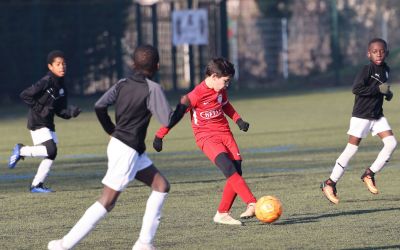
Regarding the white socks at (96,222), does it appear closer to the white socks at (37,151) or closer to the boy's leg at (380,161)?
the boy's leg at (380,161)

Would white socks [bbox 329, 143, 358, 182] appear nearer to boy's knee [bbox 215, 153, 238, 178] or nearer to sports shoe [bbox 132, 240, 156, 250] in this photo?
boy's knee [bbox 215, 153, 238, 178]

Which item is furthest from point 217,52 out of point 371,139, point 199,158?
point 199,158

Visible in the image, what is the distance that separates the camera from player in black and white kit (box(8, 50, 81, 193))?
15.3 meters

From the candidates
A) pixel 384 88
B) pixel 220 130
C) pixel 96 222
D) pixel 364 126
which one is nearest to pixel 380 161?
pixel 364 126

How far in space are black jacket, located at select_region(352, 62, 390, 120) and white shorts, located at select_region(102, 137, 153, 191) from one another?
4735 millimetres

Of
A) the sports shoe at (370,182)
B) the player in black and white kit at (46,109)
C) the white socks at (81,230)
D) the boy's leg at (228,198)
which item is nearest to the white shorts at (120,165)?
the white socks at (81,230)

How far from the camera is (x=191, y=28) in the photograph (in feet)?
130

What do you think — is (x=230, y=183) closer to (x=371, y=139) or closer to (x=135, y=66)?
(x=135, y=66)

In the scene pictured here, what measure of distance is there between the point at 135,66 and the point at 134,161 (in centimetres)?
77

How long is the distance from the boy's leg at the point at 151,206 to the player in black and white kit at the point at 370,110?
13.3 feet

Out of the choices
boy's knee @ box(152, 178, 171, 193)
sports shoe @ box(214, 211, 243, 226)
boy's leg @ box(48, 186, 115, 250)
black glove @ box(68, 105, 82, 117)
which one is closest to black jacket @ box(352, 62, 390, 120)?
sports shoe @ box(214, 211, 243, 226)

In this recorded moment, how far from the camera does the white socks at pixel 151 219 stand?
9727mm

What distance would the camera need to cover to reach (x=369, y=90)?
13859 millimetres

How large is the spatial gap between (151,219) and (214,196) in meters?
4.61
